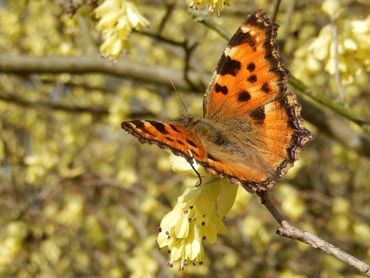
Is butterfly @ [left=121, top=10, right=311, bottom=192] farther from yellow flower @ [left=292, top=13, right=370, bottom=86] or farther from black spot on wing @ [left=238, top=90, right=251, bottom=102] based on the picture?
yellow flower @ [left=292, top=13, right=370, bottom=86]

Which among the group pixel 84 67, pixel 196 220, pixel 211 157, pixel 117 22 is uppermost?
pixel 211 157

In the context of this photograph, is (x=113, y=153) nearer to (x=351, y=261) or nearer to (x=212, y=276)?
(x=212, y=276)

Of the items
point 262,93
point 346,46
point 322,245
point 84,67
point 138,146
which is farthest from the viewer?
point 138,146

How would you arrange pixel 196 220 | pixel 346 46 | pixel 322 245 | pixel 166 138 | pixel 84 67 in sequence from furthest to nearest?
pixel 84 67, pixel 346 46, pixel 196 220, pixel 166 138, pixel 322 245

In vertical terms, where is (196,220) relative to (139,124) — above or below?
below

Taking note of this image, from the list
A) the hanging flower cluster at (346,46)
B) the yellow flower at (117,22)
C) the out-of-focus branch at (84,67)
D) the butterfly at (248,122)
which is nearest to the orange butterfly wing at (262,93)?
the butterfly at (248,122)

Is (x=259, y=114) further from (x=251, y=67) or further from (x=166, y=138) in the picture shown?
(x=166, y=138)

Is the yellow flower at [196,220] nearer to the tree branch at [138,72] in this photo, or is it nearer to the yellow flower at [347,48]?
the yellow flower at [347,48]

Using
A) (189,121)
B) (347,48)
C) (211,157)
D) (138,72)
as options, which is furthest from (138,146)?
(211,157)
